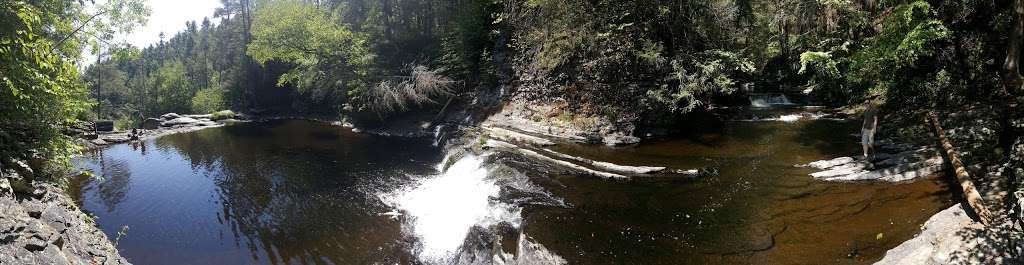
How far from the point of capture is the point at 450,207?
1183 centimetres

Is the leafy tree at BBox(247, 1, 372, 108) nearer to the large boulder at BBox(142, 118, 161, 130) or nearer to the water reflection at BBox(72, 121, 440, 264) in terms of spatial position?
the water reflection at BBox(72, 121, 440, 264)

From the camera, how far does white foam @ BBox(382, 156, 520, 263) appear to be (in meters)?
9.81

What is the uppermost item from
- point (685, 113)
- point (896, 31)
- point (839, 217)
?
point (896, 31)

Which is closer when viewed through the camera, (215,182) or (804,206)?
(804,206)

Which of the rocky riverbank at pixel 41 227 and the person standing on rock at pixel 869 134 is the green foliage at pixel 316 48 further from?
the person standing on rock at pixel 869 134

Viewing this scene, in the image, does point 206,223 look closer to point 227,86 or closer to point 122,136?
point 122,136

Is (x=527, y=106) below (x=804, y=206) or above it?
above

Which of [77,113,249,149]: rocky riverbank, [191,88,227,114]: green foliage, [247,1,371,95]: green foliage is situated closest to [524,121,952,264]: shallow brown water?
[247,1,371,95]: green foliage

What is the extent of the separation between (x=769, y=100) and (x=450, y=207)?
56.9 feet

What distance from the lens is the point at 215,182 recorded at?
17.8 metres

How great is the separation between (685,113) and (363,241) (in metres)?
11.7

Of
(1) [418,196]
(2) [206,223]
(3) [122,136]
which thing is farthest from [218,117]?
(1) [418,196]

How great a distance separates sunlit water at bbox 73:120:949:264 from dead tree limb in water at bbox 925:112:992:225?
42 centimetres

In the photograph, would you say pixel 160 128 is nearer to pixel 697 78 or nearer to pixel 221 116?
pixel 221 116
